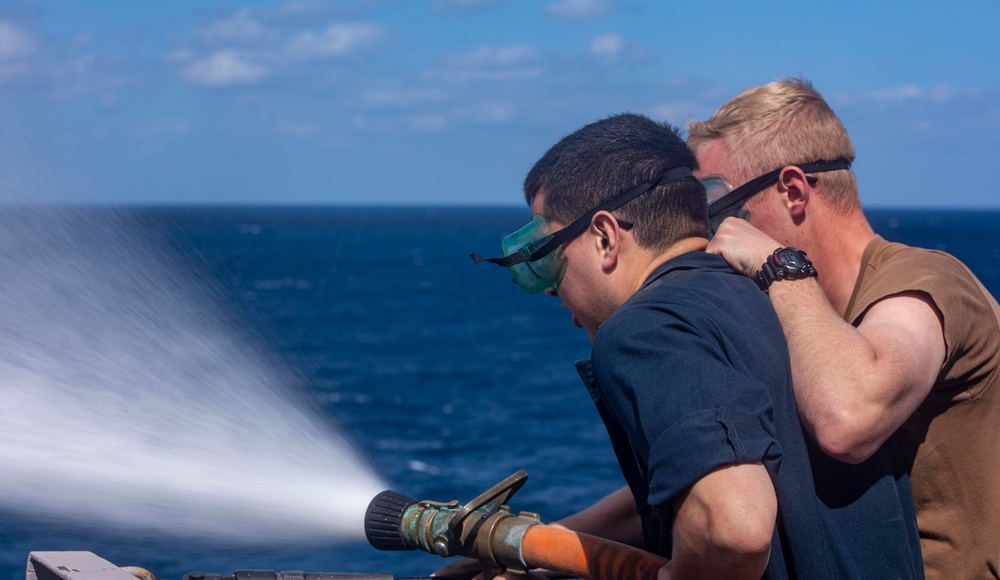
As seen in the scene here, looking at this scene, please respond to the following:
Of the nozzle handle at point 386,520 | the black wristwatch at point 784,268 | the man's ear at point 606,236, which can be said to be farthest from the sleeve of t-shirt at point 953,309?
the nozzle handle at point 386,520

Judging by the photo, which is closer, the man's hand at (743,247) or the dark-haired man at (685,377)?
the dark-haired man at (685,377)

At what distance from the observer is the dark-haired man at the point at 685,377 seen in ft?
7.10

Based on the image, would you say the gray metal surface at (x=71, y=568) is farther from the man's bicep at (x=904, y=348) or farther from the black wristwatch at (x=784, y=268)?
the man's bicep at (x=904, y=348)

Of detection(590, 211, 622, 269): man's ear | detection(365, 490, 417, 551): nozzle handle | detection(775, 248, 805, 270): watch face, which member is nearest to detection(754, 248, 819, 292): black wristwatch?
detection(775, 248, 805, 270): watch face

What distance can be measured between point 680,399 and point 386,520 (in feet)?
4.53

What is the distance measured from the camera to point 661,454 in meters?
2.19

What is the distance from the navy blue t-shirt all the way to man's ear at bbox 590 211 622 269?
135mm

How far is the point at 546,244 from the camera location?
9.19 feet

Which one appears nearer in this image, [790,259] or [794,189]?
[790,259]

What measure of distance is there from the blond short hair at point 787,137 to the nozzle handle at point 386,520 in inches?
64.2

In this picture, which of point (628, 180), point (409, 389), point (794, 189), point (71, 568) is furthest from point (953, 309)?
point (409, 389)

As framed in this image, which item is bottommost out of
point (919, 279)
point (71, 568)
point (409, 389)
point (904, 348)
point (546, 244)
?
point (71, 568)

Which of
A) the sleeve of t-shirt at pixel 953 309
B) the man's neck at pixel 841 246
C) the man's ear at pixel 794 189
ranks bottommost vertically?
the sleeve of t-shirt at pixel 953 309

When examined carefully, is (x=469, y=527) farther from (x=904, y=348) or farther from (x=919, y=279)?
(x=919, y=279)
